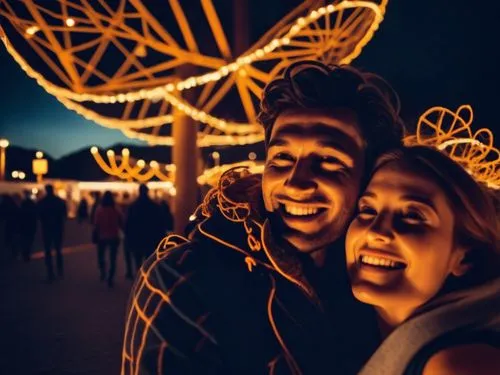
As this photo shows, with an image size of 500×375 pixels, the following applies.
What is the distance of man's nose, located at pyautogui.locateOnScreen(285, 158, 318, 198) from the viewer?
5.09 feet

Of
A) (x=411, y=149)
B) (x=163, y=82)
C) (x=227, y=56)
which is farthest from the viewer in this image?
(x=163, y=82)

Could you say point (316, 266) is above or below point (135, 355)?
above

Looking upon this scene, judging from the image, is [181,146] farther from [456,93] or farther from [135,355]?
[456,93]

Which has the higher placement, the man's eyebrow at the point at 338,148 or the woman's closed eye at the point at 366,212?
the man's eyebrow at the point at 338,148

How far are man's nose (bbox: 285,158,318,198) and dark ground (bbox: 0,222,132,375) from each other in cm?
335

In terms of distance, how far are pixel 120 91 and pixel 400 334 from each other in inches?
178

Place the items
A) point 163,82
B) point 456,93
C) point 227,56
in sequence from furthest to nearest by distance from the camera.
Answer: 1. point 456,93
2. point 163,82
3. point 227,56

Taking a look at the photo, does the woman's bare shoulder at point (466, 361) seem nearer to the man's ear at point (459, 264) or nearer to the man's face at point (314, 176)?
the man's ear at point (459, 264)

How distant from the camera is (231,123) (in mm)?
5926

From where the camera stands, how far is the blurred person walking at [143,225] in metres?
7.64

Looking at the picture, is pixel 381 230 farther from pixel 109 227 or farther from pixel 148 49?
pixel 109 227

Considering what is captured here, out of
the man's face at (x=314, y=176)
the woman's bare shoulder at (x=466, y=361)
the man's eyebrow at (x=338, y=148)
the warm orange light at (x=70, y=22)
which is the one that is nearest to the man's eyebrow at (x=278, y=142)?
the man's face at (x=314, y=176)

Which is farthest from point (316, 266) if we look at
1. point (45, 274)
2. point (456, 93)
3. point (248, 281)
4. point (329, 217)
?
point (456, 93)

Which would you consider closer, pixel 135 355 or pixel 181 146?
pixel 135 355
